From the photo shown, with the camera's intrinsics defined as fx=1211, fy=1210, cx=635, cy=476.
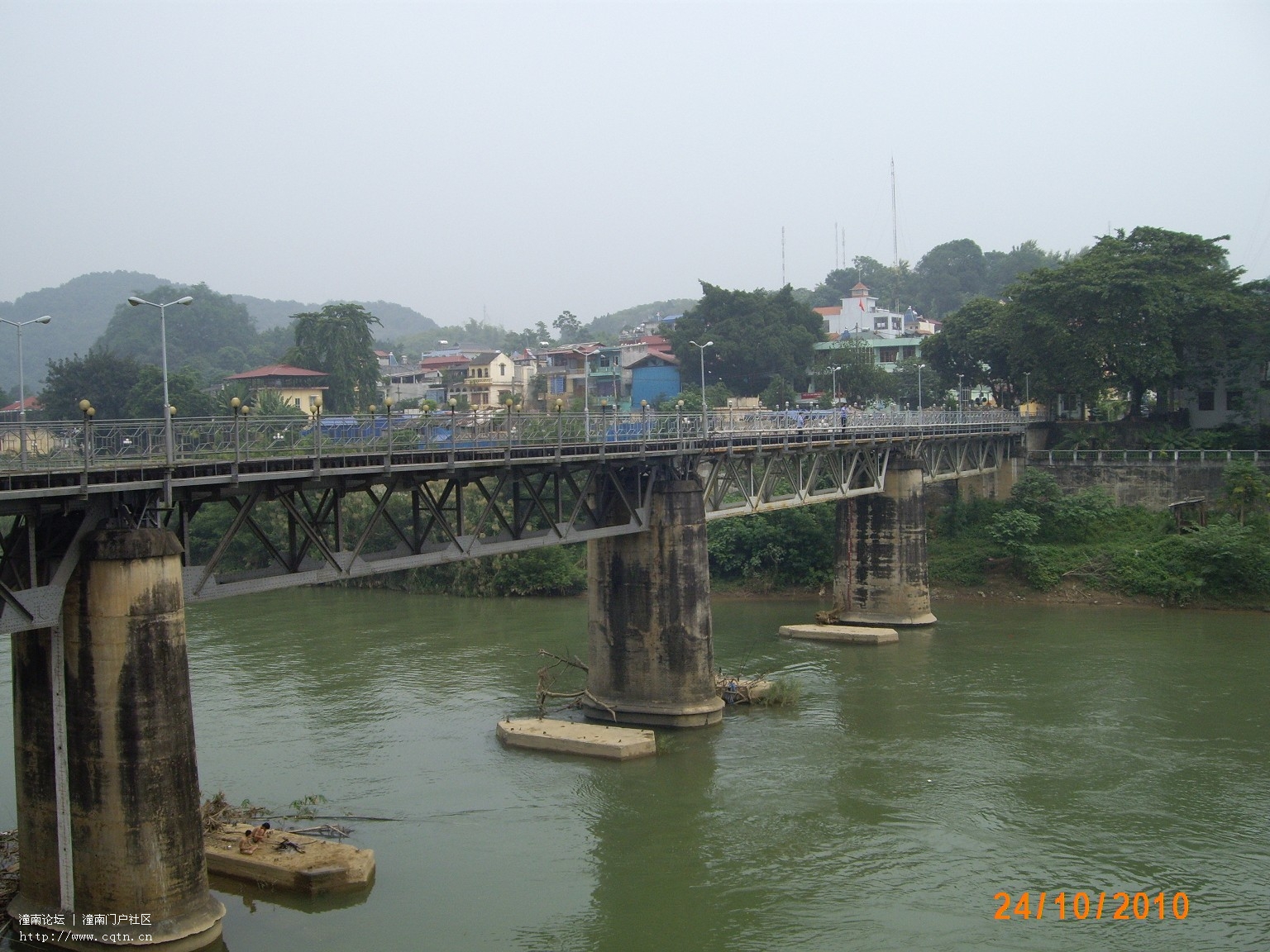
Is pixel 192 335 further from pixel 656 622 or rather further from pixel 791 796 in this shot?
pixel 791 796

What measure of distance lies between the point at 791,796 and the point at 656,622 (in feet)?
23.8

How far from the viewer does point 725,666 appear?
4059cm

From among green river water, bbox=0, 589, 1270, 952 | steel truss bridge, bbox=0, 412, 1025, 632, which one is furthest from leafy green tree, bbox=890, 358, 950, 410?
green river water, bbox=0, 589, 1270, 952

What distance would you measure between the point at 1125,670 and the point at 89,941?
31.7 m

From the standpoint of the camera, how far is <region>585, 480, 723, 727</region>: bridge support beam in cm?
3316

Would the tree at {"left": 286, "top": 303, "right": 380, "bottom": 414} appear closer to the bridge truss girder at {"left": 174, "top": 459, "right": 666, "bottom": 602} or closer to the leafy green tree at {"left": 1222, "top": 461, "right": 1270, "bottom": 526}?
the leafy green tree at {"left": 1222, "top": 461, "right": 1270, "bottom": 526}

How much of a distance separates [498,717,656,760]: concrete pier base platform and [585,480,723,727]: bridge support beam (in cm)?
196

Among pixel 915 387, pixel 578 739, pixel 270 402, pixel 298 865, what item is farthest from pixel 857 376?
pixel 298 865

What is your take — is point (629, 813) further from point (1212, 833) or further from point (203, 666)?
point (203, 666)

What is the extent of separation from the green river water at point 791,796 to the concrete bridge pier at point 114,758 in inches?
75.6

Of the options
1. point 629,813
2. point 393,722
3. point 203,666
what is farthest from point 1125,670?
point 203,666

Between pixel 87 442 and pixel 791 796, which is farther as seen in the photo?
pixel 791 796

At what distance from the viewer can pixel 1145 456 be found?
62000mm

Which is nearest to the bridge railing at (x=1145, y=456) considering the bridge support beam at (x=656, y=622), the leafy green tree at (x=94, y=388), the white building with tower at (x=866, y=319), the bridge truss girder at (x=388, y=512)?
the bridge truss girder at (x=388, y=512)
